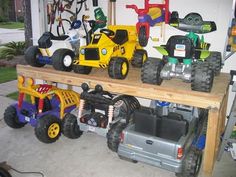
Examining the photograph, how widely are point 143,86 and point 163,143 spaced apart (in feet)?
2.10

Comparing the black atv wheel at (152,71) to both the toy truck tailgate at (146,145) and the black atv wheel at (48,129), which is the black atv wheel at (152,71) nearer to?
the toy truck tailgate at (146,145)

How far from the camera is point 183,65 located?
9.28ft

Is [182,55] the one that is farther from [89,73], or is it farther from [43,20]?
[43,20]

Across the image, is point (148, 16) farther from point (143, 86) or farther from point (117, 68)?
point (143, 86)

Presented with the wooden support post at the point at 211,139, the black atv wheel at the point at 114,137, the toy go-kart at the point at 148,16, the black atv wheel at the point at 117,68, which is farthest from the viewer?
the toy go-kart at the point at 148,16

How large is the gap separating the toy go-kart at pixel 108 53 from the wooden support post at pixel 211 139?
3.66 ft

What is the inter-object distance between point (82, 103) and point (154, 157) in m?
1.10

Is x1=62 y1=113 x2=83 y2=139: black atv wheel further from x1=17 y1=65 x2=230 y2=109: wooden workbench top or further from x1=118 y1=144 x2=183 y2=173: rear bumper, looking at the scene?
x1=118 y1=144 x2=183 y2=173: rear bumper

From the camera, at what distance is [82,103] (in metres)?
3.25

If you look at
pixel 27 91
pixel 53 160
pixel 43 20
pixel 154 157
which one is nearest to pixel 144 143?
pixel 154 157

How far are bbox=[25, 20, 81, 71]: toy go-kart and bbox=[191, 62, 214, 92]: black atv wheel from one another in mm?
1625

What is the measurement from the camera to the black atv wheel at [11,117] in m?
3.60

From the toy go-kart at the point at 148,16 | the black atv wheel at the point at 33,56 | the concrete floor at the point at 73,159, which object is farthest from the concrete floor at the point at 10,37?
the toy go-kart at the point at 148,16

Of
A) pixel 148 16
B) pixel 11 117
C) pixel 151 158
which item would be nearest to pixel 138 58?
pixel 148 16
